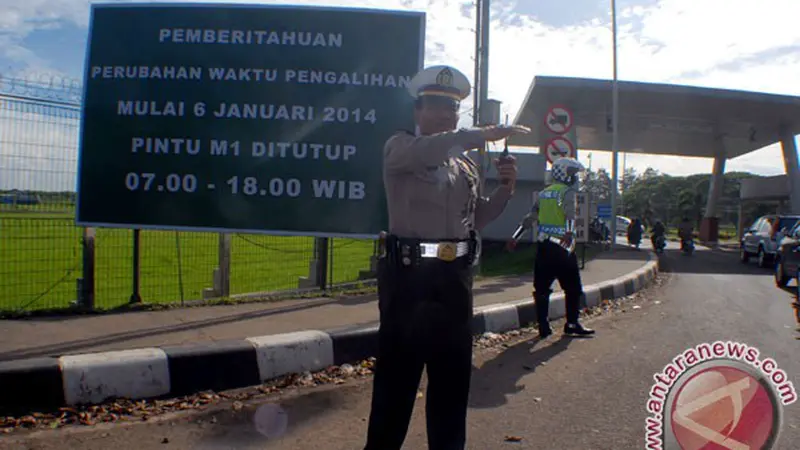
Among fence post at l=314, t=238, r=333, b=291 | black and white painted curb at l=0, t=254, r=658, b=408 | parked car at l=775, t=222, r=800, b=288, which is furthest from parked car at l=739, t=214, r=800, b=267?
black and white painted curb at l=0, t=254, r=658, b=408

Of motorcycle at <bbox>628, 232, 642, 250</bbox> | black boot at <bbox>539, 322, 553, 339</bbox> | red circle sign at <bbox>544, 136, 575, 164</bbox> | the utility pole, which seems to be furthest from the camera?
motorcycle at <bbox>628, 232, 642, 250</bbox>

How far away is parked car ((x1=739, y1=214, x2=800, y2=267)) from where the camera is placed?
15.3m

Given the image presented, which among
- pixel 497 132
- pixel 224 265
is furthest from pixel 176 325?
pixel 497 132

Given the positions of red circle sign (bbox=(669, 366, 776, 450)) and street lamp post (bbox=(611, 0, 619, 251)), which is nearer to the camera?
red circle sign (bbox=(669, 366, 776, 450))

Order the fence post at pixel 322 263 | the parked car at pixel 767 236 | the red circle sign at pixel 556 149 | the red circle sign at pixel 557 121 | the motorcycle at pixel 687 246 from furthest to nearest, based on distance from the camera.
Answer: the motorcycle at pixel 687 246, the parked car at pixel 767 236, the red circle sign at pixel 557 121, the red circle sign at pixel 556 149, the fence post at pixel 322 263

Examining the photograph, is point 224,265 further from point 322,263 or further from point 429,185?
point 429,185

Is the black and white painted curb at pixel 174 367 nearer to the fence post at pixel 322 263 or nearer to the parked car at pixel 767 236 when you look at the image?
the fence post at pixel 322 263

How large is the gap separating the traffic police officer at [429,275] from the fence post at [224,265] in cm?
489

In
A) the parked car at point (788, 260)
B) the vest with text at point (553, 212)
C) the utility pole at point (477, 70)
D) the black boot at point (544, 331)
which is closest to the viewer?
the vest with text at point (553, 212)

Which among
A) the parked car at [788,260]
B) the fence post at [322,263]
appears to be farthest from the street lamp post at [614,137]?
the fence post at [322,263]

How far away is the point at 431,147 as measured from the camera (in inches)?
92.0

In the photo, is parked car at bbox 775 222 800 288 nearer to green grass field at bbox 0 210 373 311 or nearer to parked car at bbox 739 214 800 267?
parked car at bbox 739 214 800 267

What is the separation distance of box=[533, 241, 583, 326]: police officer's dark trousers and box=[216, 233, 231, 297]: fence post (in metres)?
3.55

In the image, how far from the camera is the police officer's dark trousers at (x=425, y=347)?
2.46 m
